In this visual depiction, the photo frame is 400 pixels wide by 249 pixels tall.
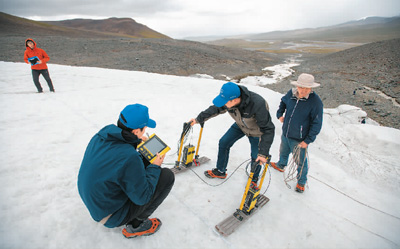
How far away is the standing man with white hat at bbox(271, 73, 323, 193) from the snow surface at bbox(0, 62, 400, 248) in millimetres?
697

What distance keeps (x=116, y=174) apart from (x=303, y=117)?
3.15 metres

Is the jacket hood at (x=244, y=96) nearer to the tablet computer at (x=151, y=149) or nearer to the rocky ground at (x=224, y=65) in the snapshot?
the tablet computer at (x=151, y=149)

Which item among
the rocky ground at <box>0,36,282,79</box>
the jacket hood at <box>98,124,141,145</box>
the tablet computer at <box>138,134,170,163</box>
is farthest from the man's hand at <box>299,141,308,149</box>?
the rocky ground at <box>0,36,282,79</box>

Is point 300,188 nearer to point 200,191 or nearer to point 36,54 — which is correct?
point 200,191

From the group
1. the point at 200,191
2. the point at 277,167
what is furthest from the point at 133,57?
the point at 200,191

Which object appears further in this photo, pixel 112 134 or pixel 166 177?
pixel 166 177

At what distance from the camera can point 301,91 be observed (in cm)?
340

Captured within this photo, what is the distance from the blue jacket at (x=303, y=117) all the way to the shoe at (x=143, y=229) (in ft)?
9.21

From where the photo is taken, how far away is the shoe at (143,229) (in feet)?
8.00

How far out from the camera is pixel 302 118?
3.49 metres

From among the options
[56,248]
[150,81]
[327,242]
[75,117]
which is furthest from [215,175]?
[150,81]

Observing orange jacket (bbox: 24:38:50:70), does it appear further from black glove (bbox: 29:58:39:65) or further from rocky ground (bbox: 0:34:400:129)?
rocky ground (bbox: 0:34:400:129)

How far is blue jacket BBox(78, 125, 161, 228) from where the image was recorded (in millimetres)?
1847

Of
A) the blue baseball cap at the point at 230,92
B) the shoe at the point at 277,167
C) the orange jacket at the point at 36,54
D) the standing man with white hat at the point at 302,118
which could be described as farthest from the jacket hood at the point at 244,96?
the orange jacket at the point at 36,54
